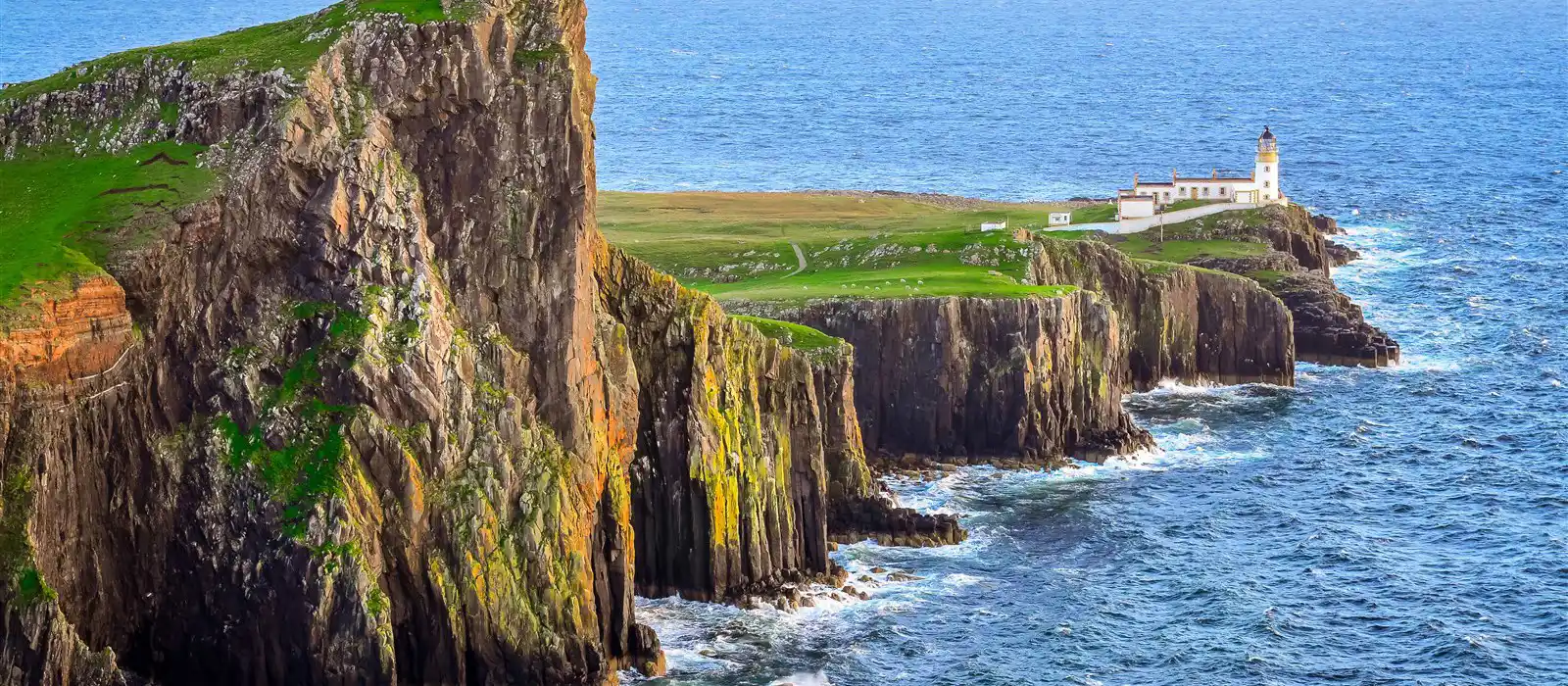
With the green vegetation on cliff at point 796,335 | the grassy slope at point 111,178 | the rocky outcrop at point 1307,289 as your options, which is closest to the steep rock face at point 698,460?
the green vegetation on cliff at point 796,335

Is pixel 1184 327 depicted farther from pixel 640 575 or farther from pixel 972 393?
pixel 640 575

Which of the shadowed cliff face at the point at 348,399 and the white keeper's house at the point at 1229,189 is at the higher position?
the white keeper's house at the point at 1229,189

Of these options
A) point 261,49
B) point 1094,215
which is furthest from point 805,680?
point 1094,215

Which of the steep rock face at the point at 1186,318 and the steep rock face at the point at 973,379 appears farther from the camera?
the steep rock face at the point at 1186,318

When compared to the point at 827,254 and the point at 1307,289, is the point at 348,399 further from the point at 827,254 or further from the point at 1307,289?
the point at 1307,289

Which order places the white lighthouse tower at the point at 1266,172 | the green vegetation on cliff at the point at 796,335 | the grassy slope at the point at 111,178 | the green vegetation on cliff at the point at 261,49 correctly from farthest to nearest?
the white lighthouse tower at the point at 1266,172
the green vegetation on cliff at the point at 796,335
the green vegetation on cliff at the point at 261,49
the grassy slope at the point at 111,178

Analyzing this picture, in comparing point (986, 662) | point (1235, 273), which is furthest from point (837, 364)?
point (1235, 273)

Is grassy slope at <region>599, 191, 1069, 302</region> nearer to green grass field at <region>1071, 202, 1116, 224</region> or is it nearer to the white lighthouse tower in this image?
green grass field at <region>1071, 202, 1116, 224</region>

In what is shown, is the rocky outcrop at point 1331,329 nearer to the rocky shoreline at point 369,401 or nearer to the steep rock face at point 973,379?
the steep rock face at point 973,379
